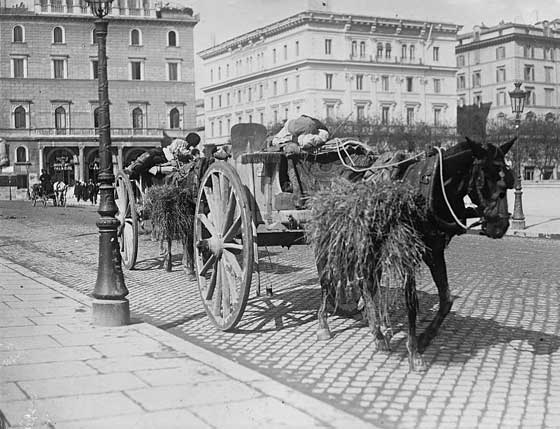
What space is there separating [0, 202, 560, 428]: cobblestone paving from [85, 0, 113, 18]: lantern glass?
10.6ft

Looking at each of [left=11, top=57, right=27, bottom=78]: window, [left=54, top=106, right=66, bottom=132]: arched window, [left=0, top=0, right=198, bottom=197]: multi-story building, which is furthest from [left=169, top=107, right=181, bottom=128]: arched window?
[left=11, top=57, right=27, bottom=78]: window

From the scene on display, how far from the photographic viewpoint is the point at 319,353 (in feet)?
23.3

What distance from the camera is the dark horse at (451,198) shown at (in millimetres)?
6129

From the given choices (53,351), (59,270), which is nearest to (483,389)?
(53,351)

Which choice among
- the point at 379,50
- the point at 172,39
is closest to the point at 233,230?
the point at 379,50

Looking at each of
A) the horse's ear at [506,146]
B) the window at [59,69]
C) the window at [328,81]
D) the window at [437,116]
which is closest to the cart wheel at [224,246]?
the horse's ear at [506,146]

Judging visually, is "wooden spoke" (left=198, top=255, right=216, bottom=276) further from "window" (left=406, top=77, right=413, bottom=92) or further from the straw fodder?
"window" (left=406, top=77, right=413, bottom=92)

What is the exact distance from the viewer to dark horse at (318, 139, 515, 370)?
20.1 ft

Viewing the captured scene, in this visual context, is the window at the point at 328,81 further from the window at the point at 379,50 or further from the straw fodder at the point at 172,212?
the straw fodder at the point at 172,212

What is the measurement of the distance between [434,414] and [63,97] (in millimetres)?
77935

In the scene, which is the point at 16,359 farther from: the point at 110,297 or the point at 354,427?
the point at 354,427

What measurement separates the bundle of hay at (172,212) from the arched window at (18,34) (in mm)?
70565

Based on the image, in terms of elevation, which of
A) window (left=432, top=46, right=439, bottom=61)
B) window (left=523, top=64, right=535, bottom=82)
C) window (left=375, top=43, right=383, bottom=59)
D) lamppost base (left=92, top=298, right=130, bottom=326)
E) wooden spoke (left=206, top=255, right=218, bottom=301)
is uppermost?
window (left=432, top=46, right=439, bottom=61)

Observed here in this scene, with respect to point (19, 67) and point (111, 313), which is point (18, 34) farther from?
point (111, 313)
